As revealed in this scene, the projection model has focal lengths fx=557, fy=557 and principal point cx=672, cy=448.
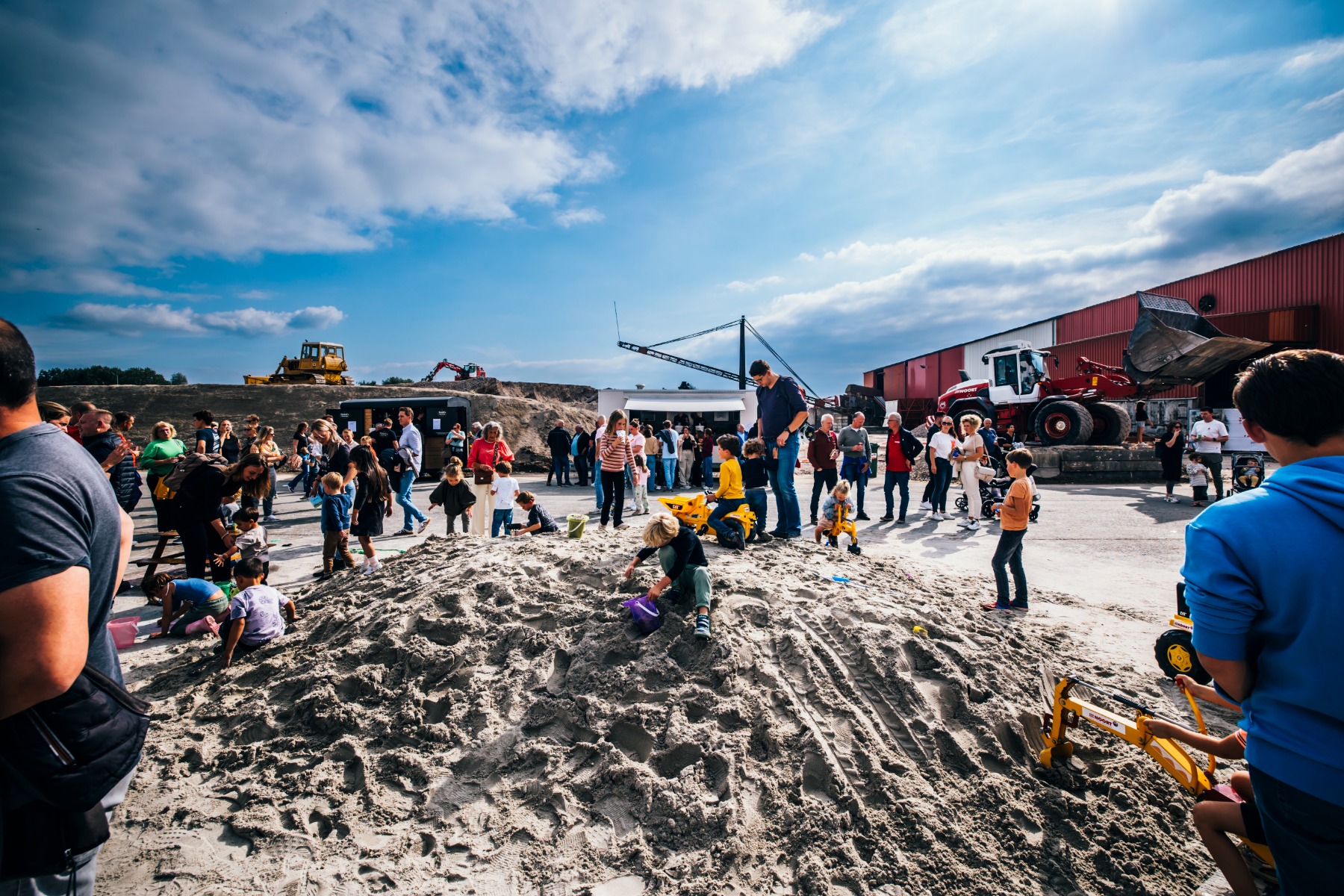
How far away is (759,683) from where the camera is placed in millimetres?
3555

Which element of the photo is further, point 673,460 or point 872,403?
point 872,403

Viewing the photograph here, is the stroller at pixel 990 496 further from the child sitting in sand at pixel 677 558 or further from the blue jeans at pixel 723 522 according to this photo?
the child sitting in sand at pixel 677 558

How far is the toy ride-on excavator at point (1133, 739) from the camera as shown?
2.64 metres

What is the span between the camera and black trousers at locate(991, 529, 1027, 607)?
531 cm

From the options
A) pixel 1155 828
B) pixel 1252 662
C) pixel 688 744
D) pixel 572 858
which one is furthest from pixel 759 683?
pixel 1252 662

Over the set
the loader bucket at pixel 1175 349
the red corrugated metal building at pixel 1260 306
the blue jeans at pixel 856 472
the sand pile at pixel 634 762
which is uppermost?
the red corrugated metal building at pixel 1260 306

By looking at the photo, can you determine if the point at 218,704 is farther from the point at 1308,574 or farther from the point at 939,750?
the point at 1308,574

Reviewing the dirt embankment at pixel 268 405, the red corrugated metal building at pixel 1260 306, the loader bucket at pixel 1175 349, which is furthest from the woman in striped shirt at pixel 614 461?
the red corrugated metal building at pixel 1260 306

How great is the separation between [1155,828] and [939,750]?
99 centimetres

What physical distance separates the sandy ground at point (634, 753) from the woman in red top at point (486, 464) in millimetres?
3109

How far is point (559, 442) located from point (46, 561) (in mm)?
14674

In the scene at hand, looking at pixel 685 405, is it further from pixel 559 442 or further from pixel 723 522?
pixel 723 522

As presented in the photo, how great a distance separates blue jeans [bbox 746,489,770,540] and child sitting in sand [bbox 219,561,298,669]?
472 centimetres

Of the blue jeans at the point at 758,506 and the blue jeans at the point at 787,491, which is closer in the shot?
the blue jeans at the point at 758,506
